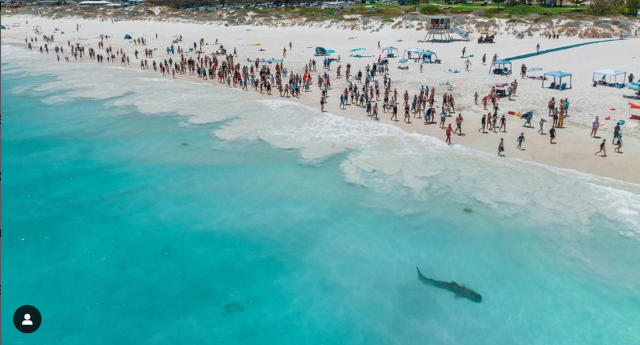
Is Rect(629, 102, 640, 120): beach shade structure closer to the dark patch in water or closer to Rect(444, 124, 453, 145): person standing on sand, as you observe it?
Rect(444, 124, 453, 145): person standing on sand

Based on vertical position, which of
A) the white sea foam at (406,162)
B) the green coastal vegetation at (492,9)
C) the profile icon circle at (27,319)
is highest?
the green coastal vegetation at (492,9)

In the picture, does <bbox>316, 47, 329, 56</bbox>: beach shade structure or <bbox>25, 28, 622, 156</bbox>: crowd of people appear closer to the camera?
<bbox>25, 28, 622, 156</bbox>: crowd of people

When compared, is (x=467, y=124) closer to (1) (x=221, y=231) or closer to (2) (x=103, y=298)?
(1) (x=221, y=231)

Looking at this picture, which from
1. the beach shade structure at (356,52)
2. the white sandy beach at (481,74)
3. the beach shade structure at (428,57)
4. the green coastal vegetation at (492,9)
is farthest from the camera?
the green coastal vegetation at (492,9)

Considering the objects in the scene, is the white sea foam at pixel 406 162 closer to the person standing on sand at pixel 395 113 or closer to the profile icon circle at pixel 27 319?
the person standing on sand at pixel 395 113

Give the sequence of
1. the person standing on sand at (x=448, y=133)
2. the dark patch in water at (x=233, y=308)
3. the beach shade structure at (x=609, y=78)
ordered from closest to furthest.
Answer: the dark patch in water at (x=233, y=308), the person standing on sand at (x=448, y=133), the beach shade structure at (x=609, y=78)

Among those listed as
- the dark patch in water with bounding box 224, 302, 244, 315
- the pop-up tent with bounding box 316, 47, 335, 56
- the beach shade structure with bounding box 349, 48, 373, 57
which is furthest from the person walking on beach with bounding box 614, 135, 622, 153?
the pop-up tent with bounding box 316, 47, 335, 56

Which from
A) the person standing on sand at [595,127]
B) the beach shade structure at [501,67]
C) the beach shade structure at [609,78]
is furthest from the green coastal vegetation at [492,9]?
the person standing on sand at [595,127]

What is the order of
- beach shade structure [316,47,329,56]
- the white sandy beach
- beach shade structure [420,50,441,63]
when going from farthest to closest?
beach shade structure [316,47,329,56] → beach shade structure [420,50,441,63] → the white sandy beach
